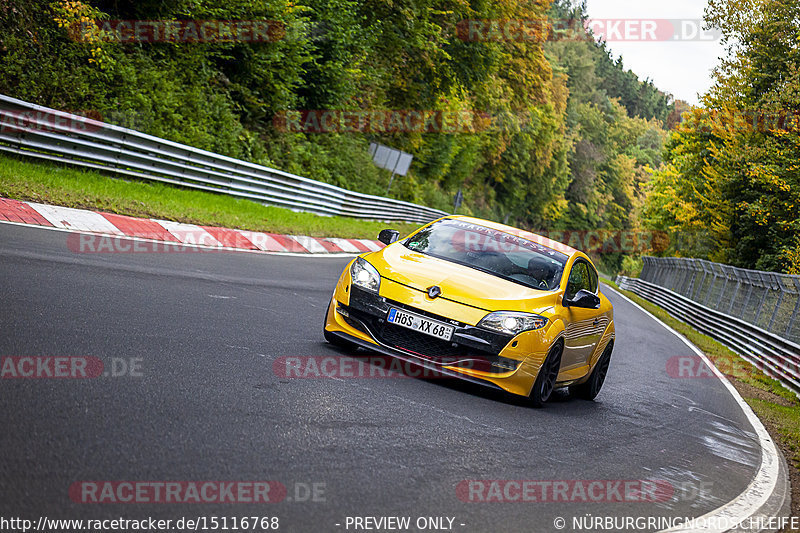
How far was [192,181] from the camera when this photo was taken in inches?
803

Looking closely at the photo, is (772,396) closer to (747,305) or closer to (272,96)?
(747,305)

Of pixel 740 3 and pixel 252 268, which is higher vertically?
pixel 740 3

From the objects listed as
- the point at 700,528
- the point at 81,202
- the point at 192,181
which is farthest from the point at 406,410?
the point at 192,181

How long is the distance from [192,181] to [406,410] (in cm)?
1481

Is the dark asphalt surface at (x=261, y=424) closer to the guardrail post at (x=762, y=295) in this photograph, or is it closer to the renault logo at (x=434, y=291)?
the renault logo at (x=434, y=291)

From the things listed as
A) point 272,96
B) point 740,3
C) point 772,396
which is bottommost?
point 772,396

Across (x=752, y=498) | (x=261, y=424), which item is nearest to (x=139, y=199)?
(x=261, y=424)

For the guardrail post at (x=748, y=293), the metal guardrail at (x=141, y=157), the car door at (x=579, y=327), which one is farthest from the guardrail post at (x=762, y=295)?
the car door at (x=579, y=327)

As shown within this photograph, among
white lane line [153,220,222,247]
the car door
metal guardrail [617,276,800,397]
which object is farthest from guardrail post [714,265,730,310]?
the car door

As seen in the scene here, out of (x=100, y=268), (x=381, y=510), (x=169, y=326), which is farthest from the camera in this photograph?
(x=100, y=268)

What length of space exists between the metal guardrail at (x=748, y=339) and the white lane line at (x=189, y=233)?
395 inches

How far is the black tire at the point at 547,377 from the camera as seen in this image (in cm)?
802

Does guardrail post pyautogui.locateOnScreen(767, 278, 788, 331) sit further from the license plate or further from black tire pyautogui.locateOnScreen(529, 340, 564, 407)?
the license plate

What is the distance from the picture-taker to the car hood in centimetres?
787
